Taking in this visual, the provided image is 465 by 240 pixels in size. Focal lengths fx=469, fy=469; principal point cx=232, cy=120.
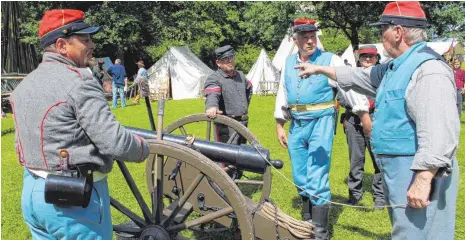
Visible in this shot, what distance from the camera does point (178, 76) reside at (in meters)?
23.3

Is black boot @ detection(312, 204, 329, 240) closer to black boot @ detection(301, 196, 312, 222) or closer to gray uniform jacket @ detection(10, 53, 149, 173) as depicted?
black boot @ detection(301, 196, 312, 222)

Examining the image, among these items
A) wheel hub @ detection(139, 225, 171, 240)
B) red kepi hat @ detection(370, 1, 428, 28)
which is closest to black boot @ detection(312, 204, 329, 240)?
wheel hub @ detection(139, 225, 171, 240)

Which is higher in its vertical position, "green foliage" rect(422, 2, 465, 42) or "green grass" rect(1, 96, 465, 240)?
"green foliage" rect(422, 2, 465, 42)

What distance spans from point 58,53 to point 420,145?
1943 millimetres

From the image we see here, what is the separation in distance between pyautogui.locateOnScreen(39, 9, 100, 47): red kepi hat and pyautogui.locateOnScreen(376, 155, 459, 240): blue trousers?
6.09 ft

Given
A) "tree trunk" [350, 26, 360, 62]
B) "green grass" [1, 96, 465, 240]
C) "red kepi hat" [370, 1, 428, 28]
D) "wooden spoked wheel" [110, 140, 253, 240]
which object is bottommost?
"green grass" [1, 96, 465, 240]

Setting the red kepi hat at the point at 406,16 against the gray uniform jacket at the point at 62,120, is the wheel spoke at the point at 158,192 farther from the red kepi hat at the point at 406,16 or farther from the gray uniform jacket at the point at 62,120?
the red kepi hat at the point at 406,16

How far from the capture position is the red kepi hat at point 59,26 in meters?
2.45

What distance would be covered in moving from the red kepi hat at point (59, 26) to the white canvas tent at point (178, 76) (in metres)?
20.1

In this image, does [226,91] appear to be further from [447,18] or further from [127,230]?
[447,18]

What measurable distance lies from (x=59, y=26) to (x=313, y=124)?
2.54m

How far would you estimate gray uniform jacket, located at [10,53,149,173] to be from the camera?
2316 mm

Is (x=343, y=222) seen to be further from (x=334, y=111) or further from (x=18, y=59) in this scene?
(x=18, y=59)

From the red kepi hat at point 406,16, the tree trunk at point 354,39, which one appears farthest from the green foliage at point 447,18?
the red kepi hat at point 406,16
